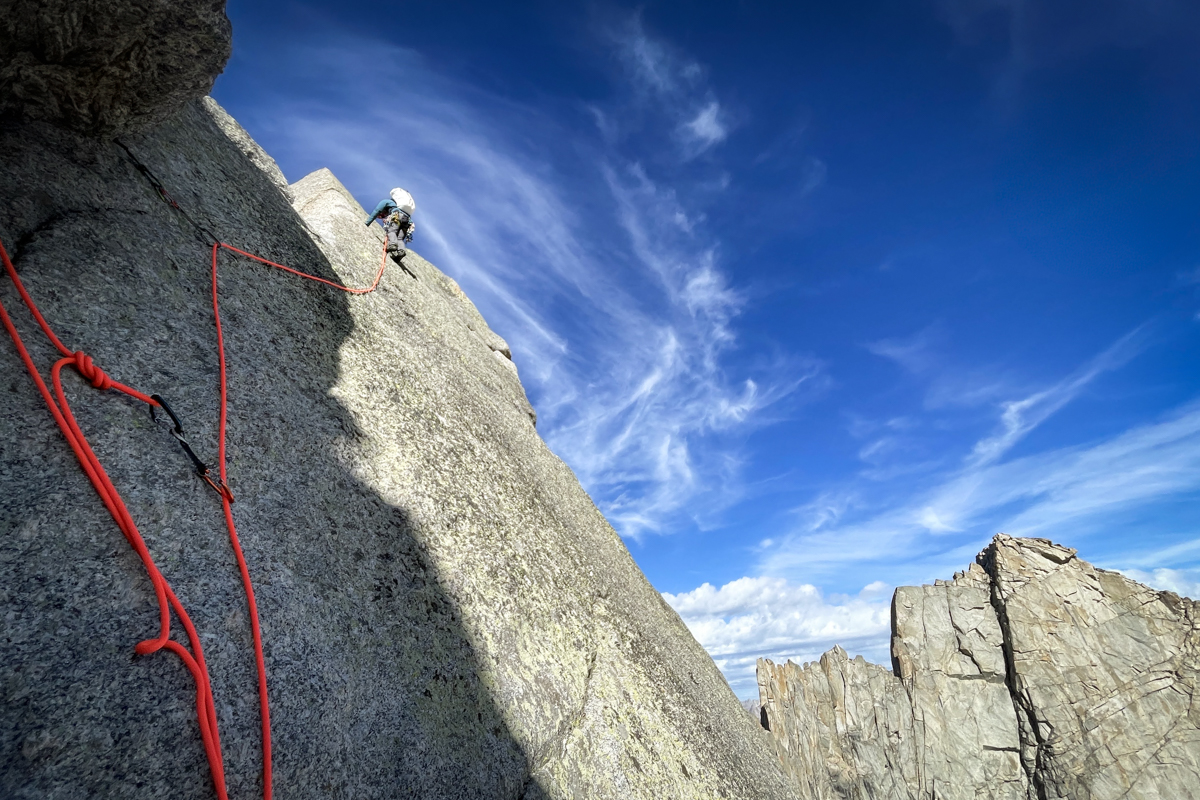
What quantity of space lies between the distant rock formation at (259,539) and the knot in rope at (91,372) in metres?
0.12

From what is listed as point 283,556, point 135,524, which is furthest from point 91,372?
point 283,556

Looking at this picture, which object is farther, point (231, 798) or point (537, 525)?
point (537, 525)

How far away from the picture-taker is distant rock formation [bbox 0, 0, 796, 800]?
3.44 metres

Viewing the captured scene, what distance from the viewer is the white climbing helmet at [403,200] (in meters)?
13.7

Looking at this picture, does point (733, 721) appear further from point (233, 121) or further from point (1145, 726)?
point (1145, 726)

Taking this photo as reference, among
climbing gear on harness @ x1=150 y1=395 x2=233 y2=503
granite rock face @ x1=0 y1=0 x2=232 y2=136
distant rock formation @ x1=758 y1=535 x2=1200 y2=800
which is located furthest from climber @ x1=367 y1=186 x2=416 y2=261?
distant rock formation @ x1=758 y1=535 x2=1200 y2=800

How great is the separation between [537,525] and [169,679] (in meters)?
5.64

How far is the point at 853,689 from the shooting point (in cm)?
2802

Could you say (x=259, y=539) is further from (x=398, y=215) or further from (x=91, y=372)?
(x=398, y=215)

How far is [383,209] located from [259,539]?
11127 millimetres

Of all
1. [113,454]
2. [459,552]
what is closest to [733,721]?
[459,552]

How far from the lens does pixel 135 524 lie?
13.1 feet

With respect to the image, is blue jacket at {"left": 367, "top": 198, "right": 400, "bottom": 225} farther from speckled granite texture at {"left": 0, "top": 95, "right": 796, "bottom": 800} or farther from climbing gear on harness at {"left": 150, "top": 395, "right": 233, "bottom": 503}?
climbing gear on harness at {"left": 150, "top": 395, "right": 233, "bottom": 503}

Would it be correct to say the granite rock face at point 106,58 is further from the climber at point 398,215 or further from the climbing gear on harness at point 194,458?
the climber at point 398,215
